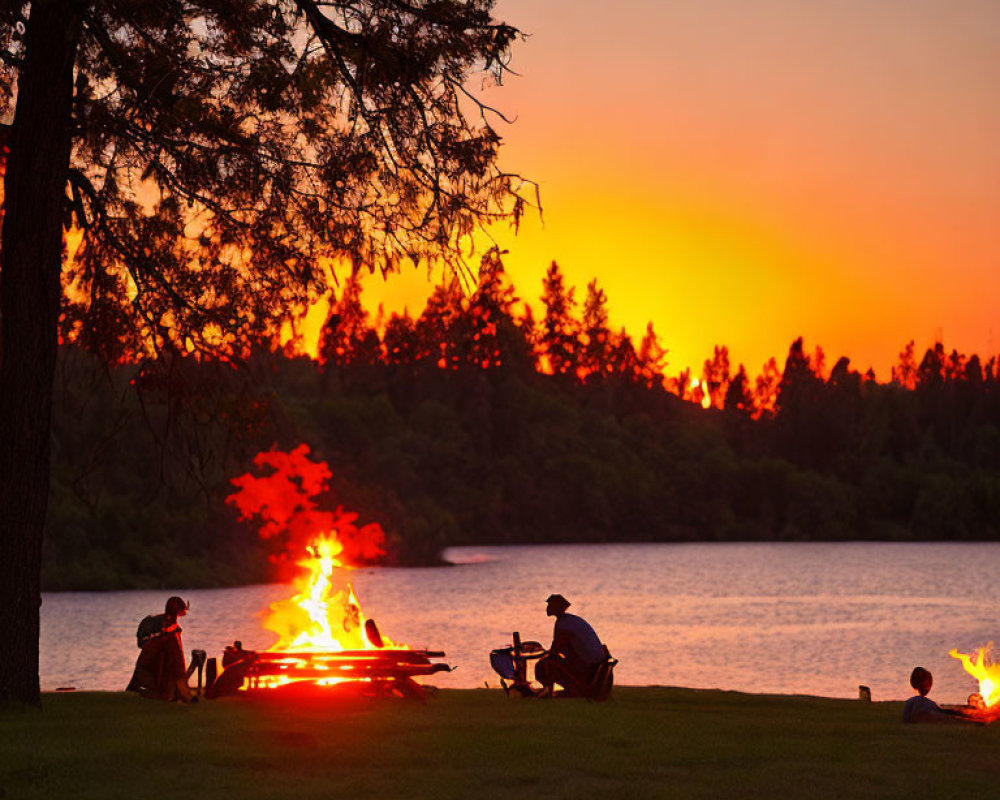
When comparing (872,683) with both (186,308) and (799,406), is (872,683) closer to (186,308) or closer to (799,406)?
(186,308)

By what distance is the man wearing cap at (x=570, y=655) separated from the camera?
16500 millimetres

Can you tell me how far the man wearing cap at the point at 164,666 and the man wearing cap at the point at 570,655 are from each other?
148 inches

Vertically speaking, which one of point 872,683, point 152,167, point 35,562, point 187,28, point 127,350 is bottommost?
point 872,683

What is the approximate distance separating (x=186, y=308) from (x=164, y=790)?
7.46 meters

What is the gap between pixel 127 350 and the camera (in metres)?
18.5

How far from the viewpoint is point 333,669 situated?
16578 millimetres

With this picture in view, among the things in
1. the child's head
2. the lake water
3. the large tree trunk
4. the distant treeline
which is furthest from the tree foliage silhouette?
the distant treeline

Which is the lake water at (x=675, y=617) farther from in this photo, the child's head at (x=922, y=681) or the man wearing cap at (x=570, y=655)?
the man wearing cap at (x=570, y=655)

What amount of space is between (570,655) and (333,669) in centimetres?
252

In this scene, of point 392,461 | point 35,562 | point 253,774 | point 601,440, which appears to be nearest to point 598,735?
point 253,774

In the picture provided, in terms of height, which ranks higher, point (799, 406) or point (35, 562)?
point (799, 406)

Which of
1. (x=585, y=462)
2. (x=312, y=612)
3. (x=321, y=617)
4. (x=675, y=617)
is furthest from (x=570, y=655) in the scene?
(x=585, y=462)

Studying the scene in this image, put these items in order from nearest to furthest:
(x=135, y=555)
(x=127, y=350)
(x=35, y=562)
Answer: (x=35, y=562) → (x=127, y=350) → (x=135, y=555)

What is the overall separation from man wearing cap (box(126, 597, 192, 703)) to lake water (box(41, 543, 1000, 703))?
2068 centimetres
